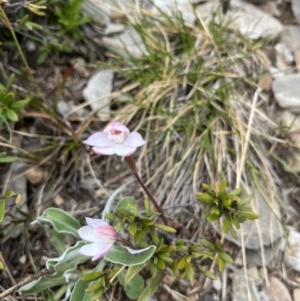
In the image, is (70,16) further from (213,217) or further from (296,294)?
(296,294)

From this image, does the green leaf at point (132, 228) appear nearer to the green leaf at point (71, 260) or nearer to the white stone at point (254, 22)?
the green leaf at point (71, 260)

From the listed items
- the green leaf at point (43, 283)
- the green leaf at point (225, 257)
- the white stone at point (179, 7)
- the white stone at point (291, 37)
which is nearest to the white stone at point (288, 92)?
the white stone at point (291, 37)

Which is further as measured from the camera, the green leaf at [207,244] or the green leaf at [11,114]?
the green leaf at [11,114]

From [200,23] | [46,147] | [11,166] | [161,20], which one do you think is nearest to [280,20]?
[200,23]

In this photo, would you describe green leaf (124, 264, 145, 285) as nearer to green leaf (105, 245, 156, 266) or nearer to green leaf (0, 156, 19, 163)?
green leaf (105, 245, 156, 266)

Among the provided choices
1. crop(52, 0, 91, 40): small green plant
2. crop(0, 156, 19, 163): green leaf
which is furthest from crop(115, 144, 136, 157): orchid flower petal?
crop(52, 0, 91, 40): small green plant

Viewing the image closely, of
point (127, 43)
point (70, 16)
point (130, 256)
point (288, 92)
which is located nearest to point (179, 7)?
point (127, 43)
